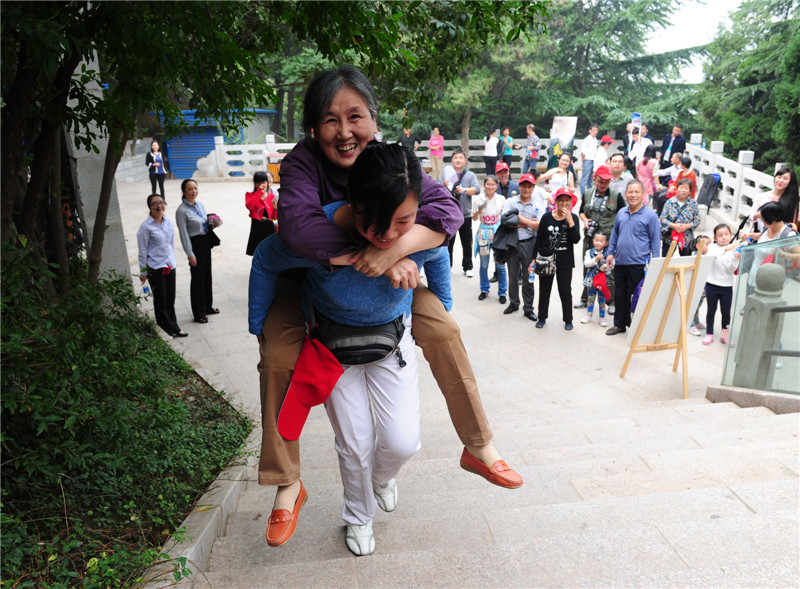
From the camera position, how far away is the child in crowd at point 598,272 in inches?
320

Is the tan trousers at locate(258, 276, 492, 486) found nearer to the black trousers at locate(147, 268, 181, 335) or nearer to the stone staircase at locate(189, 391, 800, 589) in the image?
the stone staircase at locate(189, 391, 800, 589)

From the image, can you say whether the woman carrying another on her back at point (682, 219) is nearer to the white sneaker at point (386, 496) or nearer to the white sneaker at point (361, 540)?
the white sneaker at point (386, 496)

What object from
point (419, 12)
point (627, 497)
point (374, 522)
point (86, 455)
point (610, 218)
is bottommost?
point (374, 522)

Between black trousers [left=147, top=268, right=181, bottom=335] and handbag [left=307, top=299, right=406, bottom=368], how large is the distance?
538 centimetres

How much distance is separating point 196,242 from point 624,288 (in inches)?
206

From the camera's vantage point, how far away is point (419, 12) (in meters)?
5.26

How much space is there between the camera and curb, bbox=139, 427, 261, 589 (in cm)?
278

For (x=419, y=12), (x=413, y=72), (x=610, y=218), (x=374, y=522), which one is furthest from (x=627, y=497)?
(x=610, y=218)

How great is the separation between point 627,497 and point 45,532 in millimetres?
2825

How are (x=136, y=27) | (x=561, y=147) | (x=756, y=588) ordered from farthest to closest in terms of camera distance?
1. (x=561, y=147)
2. (x=136, y=27)
3. (x=756, y=588)

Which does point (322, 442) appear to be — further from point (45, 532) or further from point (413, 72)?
point (413, 72)

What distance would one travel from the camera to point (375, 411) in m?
2.99

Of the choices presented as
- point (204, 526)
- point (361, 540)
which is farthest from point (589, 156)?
point (204, 526)

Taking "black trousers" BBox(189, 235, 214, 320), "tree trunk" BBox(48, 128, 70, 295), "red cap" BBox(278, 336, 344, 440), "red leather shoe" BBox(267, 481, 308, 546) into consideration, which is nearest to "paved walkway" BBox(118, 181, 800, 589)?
"red leather shoe" BBox(267, 481, 308, 546)
